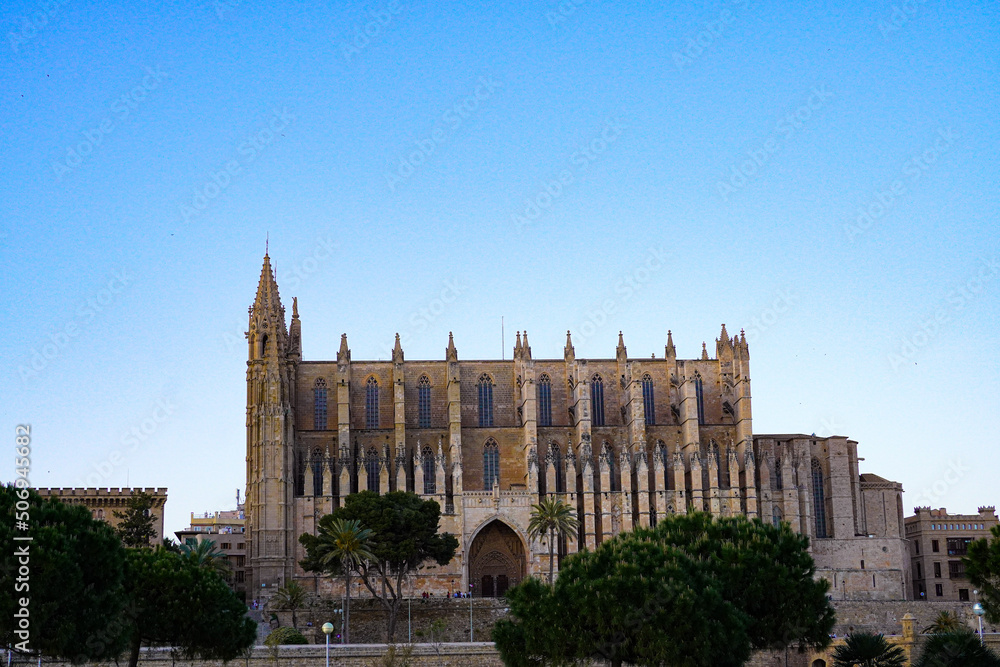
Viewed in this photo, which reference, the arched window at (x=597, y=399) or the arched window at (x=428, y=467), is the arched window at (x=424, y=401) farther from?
the arched window at (x=597, y=399)

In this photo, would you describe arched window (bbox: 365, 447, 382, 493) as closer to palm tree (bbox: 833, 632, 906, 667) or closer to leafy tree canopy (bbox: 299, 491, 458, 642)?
leafy tree canopy (bbox: 299, 491, 458, 642)

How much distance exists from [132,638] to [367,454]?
38.0 meters

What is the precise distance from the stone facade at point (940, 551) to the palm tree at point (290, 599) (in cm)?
4391

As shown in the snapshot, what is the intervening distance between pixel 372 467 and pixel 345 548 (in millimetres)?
17112

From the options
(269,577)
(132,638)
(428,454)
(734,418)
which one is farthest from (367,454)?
(132,638)

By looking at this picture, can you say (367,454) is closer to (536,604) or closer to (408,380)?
(408,380)

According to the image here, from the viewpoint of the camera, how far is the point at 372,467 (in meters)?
79.6

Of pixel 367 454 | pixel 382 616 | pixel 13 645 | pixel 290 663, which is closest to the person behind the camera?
pixel 13 645

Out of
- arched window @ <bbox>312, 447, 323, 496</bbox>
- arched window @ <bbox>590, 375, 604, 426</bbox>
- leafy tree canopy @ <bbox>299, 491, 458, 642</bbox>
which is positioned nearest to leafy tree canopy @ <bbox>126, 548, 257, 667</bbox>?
leafy tree canopy @ <bbox>299, 491, 458, 642</bbox>

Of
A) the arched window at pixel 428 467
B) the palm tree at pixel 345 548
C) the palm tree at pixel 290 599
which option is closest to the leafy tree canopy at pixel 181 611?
the palm tree at pixel 345 548

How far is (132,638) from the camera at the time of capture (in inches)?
1661

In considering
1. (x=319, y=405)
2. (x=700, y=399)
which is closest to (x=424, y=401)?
(x=319, y=405)

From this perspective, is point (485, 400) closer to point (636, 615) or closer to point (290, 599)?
point (290, 599)

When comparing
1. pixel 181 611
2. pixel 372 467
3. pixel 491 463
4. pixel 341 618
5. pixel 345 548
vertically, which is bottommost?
pixel 341 618
